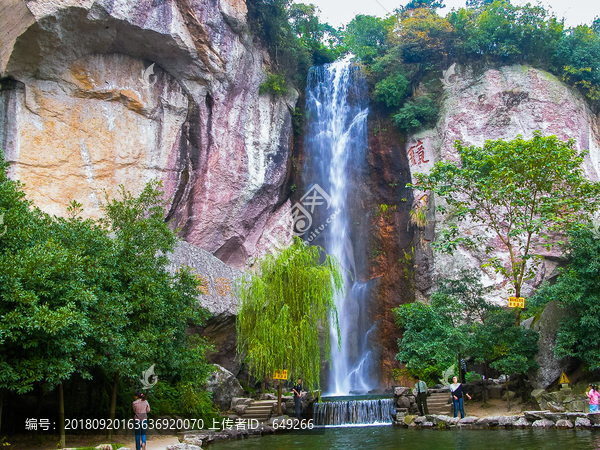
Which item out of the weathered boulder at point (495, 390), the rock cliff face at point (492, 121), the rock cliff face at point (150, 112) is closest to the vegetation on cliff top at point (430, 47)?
the rock cliff face at point (492, 121)

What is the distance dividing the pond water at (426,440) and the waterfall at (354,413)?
4.88 ft

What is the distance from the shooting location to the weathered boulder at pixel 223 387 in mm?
13008

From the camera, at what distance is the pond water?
8.20m

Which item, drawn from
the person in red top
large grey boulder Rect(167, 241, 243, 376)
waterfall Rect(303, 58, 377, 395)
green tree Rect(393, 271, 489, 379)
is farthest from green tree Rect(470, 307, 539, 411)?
the person in red top

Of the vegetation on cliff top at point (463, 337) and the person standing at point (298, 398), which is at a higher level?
the vegetation on cliff top at point (463, 337)

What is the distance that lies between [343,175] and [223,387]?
13.5 meters

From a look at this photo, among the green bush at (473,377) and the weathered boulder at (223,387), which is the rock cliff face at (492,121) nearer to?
the green bush at (473,377)

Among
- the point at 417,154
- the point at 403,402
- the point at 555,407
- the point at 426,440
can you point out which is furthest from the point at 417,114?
the point at 426,440

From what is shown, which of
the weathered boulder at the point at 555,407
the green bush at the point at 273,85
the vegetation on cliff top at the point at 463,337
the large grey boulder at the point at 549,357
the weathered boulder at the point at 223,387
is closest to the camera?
the weathered boulder at the point at 555,407

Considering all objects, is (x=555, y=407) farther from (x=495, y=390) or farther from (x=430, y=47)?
(x=430, y=47)

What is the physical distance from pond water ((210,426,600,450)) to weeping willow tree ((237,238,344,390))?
5.14 ft

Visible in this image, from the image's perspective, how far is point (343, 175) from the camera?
24.1m

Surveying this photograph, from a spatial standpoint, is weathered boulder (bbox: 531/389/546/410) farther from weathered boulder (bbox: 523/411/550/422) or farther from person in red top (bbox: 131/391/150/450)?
person in red top (bbox: 131/391/150/450)

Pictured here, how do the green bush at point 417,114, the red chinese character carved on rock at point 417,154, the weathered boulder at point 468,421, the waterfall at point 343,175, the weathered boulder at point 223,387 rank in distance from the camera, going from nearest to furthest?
the weathered boulder at point 468,421, the weathered boulder at point 223,387, the waterfall at point 343,175, the red chinese character carved on rock at point 417,154, the green bush at point 417,114
